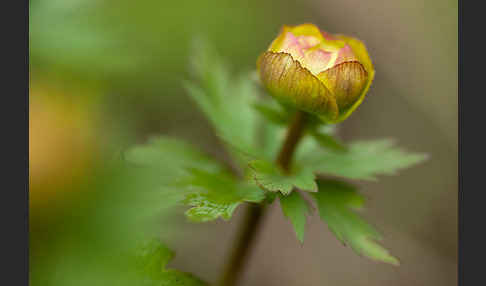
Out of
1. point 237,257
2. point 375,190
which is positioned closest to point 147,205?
point 237,257

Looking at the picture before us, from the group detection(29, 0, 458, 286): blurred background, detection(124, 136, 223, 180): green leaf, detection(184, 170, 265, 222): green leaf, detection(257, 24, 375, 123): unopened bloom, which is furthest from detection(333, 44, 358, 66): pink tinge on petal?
detection(29, 0, 458, 286): blurred background

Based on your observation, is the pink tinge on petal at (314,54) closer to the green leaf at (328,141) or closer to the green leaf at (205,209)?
the green leaf at (328,141)

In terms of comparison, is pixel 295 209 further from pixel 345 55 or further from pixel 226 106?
pixel 226 106

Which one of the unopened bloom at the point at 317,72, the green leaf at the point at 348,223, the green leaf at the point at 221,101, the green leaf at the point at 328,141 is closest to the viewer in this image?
the unopened bloom at the point at 317,72

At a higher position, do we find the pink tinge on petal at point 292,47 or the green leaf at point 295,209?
the pink tinge on petal at point 292,47

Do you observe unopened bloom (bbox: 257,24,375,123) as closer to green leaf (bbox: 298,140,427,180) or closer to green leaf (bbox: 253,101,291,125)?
green leaf (bbox: 253,101,291,125)

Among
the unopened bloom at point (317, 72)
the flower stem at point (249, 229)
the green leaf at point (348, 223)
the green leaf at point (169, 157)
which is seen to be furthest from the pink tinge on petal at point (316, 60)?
the green leaf at point (169, 157)
